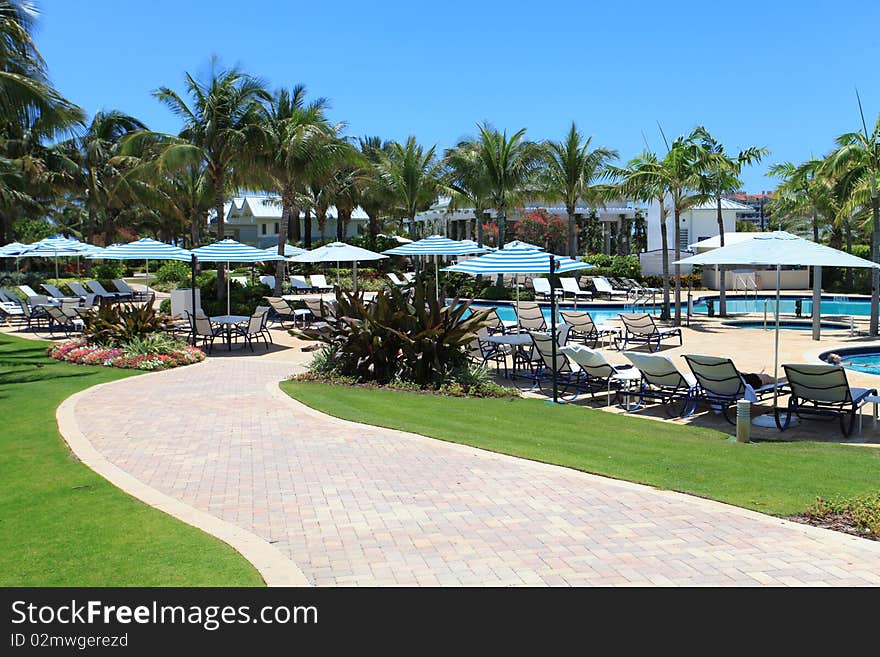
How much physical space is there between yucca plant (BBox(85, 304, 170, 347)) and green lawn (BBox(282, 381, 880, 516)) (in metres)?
5.99

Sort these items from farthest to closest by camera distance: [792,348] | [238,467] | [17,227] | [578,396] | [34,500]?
[17,227]
[792,348]
[578,396]
[238,467]
[34,500]

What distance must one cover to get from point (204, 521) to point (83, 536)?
83 cm

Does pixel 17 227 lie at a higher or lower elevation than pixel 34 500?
higher

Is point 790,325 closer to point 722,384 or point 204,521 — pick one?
point 722,384

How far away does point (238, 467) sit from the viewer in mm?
7961

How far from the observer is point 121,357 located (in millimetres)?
15984

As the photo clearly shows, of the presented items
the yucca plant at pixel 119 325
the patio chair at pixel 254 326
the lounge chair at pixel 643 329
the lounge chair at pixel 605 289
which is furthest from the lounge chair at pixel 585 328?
the lounge chair at pixel 605 289

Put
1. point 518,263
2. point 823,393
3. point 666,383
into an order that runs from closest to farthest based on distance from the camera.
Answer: point 823,393, point 666,383, point 518,263

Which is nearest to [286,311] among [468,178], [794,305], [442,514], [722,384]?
[722,384]
